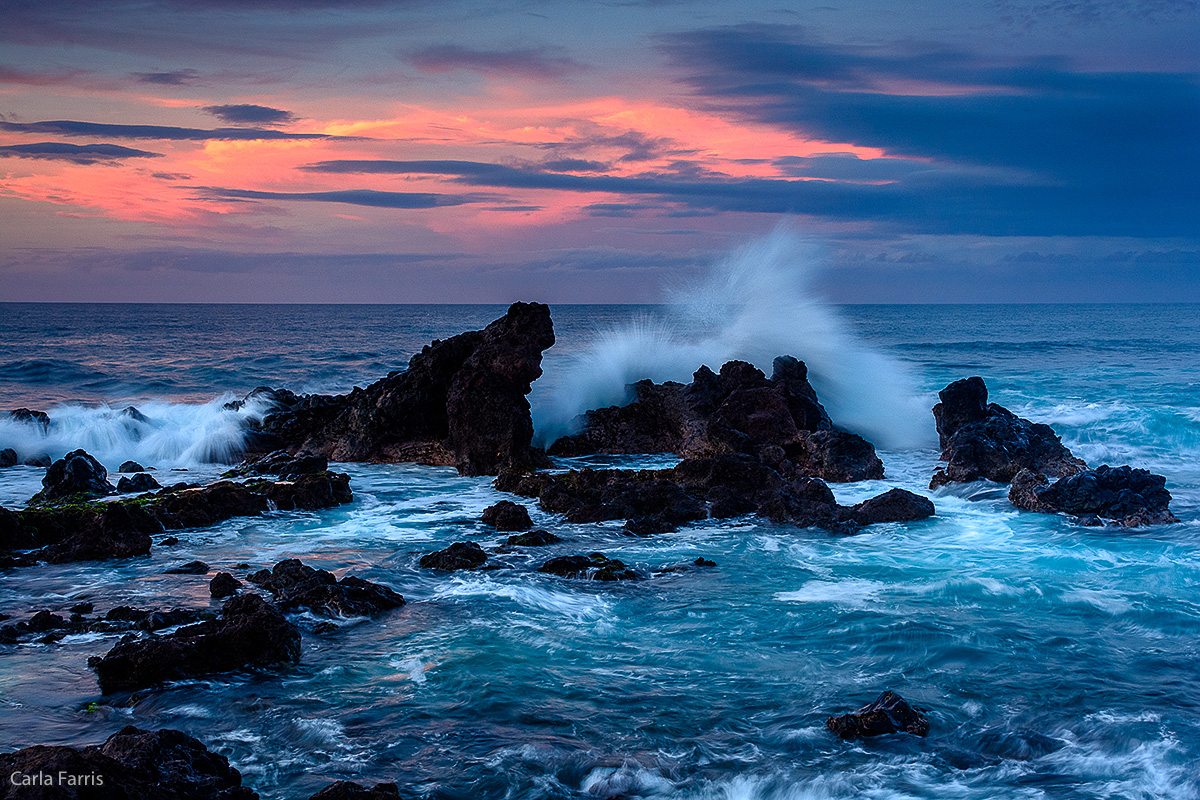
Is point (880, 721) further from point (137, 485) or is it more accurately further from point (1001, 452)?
point (137, 485)

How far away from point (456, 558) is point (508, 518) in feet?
7.33

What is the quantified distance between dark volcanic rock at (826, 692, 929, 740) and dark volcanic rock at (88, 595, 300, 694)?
15.7ft

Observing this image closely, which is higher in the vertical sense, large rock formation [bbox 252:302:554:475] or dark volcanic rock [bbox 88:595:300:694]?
large rock formation [bbox 252:302:554:475]

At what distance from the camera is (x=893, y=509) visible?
13953 mm

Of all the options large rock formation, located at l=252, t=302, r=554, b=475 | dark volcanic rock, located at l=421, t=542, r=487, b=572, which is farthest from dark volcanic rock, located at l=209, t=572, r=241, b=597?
large rock formation, located at l=252, t=302, r=554, b=475

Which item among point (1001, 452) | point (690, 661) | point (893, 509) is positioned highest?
point (1001, 452)

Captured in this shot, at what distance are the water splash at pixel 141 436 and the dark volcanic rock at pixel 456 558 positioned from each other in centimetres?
1112

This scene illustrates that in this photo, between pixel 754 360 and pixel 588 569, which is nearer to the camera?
pixel 588 569

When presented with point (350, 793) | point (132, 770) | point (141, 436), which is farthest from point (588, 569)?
point (141, 436)

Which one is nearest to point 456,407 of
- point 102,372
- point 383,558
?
point 383,558

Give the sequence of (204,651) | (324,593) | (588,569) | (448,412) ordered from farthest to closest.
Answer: (448,412), (588,569), (324,593), (204,651)

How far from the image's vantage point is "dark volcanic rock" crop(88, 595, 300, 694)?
23.8ft

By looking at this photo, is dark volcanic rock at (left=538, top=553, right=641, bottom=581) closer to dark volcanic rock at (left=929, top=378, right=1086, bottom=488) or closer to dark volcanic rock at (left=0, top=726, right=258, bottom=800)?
dark volcanic rock at (left=0, top=726, right=258, bottom=800)

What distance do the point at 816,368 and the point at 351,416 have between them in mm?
13342
